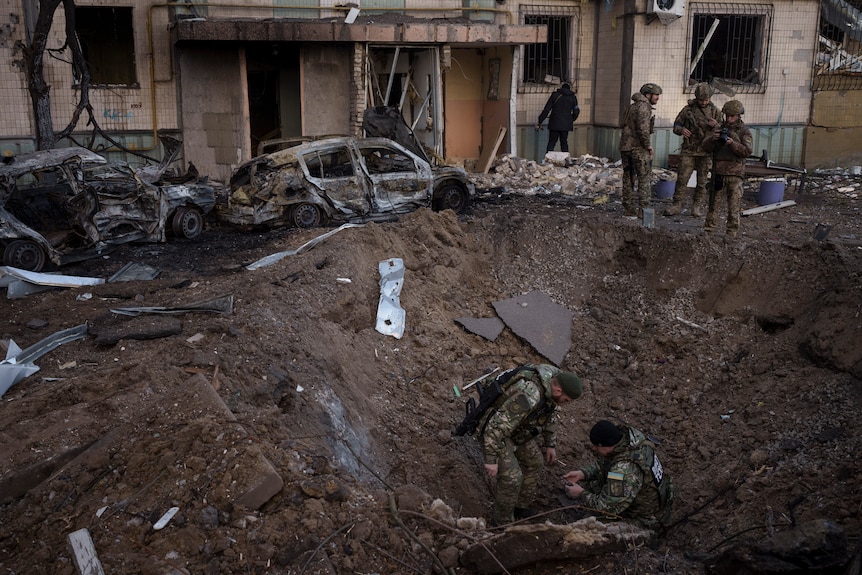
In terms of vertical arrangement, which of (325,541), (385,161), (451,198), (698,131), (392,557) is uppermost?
(698,131)

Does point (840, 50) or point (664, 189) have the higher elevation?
point (840, 50)

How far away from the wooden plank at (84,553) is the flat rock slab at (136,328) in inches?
115

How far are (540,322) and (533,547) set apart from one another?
5074mm

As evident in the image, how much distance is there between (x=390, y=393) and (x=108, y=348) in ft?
8.19

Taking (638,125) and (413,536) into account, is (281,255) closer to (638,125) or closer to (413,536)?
(638,125)

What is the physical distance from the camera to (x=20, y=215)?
1077 centimetres

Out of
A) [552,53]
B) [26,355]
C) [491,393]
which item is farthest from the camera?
[552,53]

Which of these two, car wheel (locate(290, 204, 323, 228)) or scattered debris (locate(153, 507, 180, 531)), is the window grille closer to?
car wheel (locate(290, 204, 323, 228))

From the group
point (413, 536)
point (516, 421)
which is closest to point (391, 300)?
point (516, 421)

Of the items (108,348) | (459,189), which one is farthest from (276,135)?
(108,348)

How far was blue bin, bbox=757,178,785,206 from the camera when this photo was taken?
543 inches

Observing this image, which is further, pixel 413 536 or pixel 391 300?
pixel 391 300

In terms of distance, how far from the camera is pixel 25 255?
32.8ft

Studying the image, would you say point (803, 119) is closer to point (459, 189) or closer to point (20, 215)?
point (459, 189)
